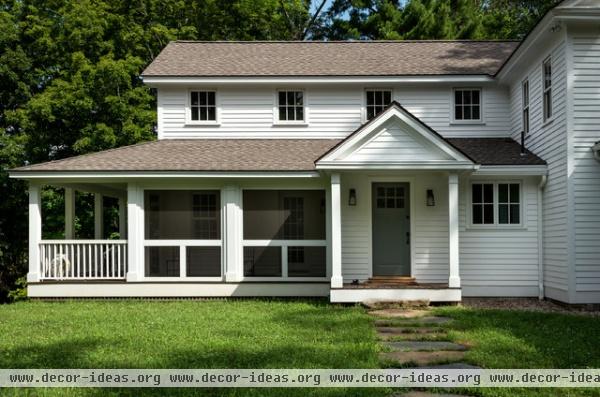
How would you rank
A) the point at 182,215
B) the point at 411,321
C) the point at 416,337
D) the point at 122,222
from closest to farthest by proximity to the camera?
the point at 416,337 → the point at 411,321 → the point at 182,215 → the point at 122,222

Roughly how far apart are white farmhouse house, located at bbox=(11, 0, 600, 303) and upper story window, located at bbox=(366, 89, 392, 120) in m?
0.04

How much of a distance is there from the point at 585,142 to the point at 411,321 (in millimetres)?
5203

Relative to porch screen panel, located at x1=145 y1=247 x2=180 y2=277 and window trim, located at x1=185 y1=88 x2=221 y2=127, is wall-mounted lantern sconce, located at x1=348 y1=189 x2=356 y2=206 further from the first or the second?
window trim, located at x1=185 y1=88 x2=221 y2=127

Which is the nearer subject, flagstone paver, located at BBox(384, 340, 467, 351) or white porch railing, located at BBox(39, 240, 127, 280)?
flagstone paver, located at BBox(384, 340, 467, 351)

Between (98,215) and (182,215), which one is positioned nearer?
(182,215)

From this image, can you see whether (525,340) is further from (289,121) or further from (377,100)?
(289,121)

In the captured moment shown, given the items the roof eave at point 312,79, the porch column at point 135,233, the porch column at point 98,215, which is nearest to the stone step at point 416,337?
the porch column at point 135,233

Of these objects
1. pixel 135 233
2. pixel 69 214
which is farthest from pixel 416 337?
pixel 69 214

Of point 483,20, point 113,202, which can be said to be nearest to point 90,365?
point 113,202

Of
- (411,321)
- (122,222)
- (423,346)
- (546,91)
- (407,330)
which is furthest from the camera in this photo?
(122,222)

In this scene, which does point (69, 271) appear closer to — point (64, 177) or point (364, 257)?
point (64, 177)

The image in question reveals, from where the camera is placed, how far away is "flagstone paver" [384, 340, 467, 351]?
24.8 ft

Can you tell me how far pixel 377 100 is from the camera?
15602mm

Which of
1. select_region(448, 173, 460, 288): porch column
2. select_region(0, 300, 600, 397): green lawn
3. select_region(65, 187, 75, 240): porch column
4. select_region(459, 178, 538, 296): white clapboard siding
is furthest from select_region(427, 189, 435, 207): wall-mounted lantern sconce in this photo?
select_region(65, 187, 75, 240): porch column
